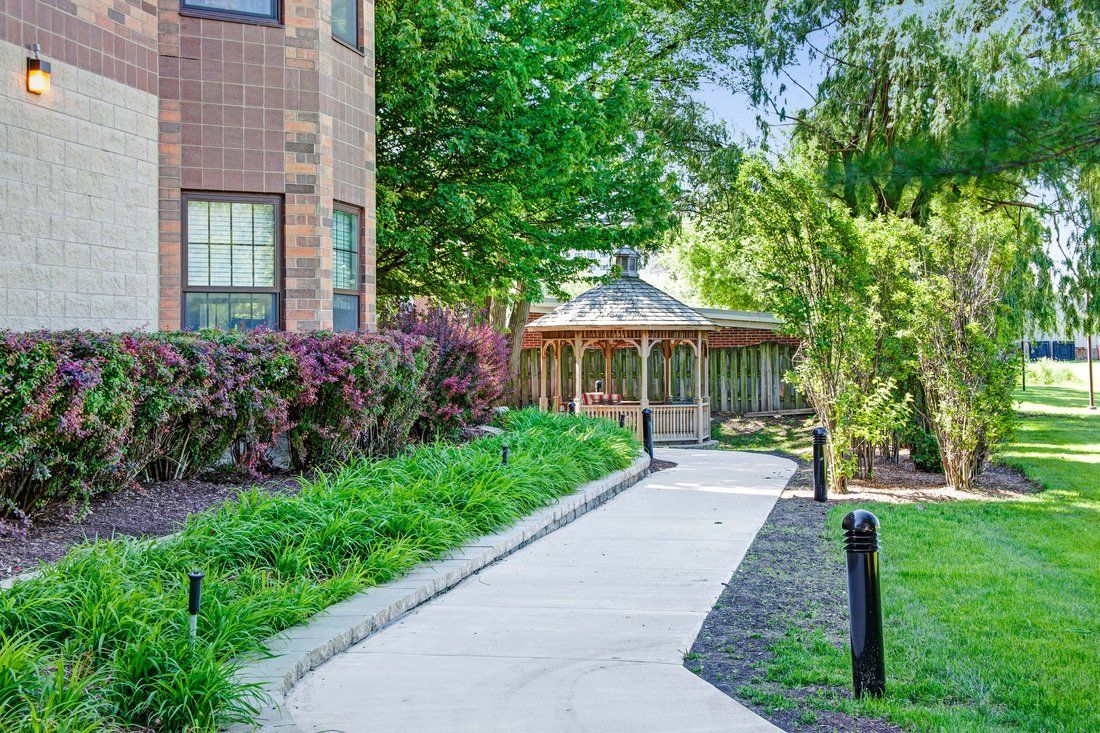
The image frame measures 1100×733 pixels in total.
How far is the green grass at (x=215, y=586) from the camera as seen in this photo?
4234 millimetres

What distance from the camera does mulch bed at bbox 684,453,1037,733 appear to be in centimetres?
489

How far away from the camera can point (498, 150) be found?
16.4m

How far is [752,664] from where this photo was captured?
18.5 feet

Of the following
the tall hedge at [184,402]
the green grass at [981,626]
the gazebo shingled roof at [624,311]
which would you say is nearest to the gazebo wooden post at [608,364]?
the gazebo shingled roof at [624,311]

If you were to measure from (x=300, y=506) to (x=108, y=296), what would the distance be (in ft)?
12.5

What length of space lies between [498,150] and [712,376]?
13.5 m

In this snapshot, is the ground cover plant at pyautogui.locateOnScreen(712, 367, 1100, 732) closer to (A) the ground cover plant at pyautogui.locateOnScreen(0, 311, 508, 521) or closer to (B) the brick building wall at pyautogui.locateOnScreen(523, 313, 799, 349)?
(A) the ground cover plant at pyautogui.locateOnScreen(0, 311, 508, 521)

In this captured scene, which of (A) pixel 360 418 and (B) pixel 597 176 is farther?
(B) pixel 597 176

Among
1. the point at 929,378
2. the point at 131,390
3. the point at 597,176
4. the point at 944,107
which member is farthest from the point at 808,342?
the point at 131,390

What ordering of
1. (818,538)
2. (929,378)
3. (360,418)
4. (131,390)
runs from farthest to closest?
(929,378), (360,418), (818,538), (131,390)

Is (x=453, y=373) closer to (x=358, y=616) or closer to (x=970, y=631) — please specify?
(x=358, y=616)

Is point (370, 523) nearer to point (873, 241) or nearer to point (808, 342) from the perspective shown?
point (808, 342)

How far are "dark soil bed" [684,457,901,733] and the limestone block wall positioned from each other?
649cm

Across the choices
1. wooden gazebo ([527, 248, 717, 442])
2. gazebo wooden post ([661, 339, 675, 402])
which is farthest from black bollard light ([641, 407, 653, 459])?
gazebo wooden post ([661, 339, 675, 402])
